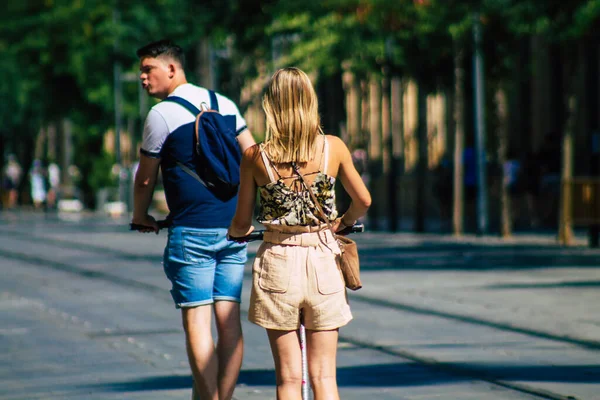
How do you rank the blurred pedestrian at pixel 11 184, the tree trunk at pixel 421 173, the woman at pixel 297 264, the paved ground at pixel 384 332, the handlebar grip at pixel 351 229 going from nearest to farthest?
the woman at pixel 297 264 → the handlebar grip at pixel 351 229 → the paved ground at pixel 384 332 → the tree trunk at pixel 421 173 → the blurred pedestrian at pixel 11 184

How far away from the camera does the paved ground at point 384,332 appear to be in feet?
27.0

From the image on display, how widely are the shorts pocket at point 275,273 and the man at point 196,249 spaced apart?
92cm

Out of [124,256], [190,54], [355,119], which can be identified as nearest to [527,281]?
[124,256]

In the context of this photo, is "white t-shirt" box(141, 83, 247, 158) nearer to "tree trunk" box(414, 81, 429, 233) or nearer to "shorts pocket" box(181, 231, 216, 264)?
"shorts pocket" box(181, 231, 216, 264)

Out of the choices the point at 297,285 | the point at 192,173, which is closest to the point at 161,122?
the point at 192,173

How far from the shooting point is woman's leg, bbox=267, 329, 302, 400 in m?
5.49

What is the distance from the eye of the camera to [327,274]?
5.50m

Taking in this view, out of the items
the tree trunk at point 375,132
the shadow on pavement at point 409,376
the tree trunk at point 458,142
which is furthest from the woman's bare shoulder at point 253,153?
the tree trunk at point 375,132

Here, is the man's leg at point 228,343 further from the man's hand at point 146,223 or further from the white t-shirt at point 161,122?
the white t-shirt at point 161,122

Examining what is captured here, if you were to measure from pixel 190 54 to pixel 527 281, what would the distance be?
83.7 feet

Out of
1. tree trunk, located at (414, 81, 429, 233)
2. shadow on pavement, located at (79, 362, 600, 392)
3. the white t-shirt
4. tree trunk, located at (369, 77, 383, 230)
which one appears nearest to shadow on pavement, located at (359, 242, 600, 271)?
tree trunk, located at (414, 81, 429, 233)

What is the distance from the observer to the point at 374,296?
14.0 metres

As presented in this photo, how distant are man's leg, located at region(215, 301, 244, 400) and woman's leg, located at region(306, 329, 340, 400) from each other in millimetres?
972

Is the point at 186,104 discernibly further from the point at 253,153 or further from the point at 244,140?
the point at 253,153
